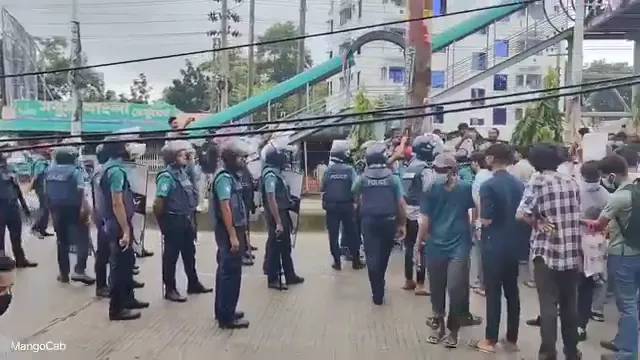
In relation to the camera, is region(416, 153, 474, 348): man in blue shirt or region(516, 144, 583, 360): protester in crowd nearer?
region(516, 144, 583, 360): protester in crowd

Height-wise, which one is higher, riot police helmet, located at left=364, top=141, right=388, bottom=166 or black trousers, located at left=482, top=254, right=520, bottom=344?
riot police helmet, located at left=364, top=141, right=388, bottom=166

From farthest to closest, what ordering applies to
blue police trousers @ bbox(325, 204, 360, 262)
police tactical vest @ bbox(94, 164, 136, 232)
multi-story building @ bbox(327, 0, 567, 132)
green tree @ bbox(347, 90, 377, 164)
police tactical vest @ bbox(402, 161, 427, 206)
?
multi-story building @ bbox(327, 0, 567, 132) → green tree @ bbox(347, 90, 377, 164) → blue police trousers @ bbox(325, 204, 360, 262) → police tactical vest @ bbox(402, 161, 427, 206) → police tactical vest @ bbox(94, 164, 136, 232)

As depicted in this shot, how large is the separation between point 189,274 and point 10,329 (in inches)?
89.5

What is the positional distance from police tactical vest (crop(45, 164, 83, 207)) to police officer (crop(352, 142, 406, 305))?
351 cm

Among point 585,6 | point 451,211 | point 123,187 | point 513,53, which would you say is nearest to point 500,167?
point 451,211

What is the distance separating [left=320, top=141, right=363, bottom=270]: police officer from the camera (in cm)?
1047

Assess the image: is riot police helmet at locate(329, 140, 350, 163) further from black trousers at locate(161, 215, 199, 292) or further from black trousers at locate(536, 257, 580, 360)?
black trousers at locate(536, 257, 580, 360)

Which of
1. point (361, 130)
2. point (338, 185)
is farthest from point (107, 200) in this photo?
point (361, 130)

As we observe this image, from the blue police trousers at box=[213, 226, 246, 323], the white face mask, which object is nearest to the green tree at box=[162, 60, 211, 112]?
the white face mask

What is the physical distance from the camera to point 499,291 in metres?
6.59

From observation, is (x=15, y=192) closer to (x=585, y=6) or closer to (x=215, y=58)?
(x=585, y=6)

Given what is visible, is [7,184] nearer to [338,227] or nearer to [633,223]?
[338,227]

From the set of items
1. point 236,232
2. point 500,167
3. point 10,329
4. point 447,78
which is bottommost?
point 10,329

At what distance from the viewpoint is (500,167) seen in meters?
6.54
